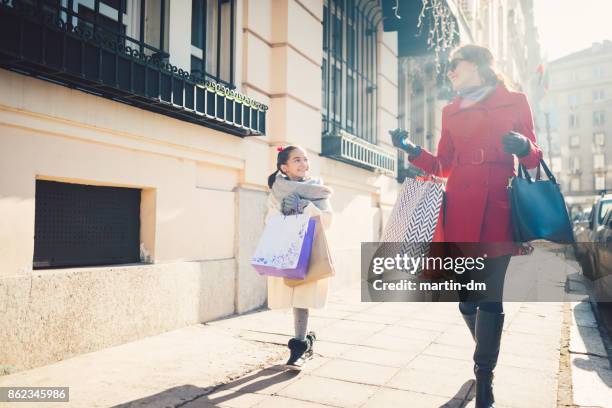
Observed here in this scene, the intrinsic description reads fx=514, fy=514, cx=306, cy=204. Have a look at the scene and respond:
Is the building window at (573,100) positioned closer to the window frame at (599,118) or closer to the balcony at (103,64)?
the window frame at (599,118)

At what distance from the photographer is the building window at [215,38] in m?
5.36

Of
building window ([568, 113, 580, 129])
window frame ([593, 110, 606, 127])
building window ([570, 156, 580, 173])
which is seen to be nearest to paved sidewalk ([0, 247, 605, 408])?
building window ([570, 156, 580, 173])

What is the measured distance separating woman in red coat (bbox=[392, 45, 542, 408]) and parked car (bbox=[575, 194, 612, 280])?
15.5ft

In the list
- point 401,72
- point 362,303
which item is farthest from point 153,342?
point 401,72

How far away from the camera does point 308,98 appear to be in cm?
696

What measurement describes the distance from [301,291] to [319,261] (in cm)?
26

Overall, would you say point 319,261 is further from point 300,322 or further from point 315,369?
point 315,369

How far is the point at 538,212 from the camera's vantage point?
8.50 ft

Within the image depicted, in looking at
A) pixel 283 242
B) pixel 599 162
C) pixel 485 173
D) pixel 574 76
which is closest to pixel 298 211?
pixel 283 242

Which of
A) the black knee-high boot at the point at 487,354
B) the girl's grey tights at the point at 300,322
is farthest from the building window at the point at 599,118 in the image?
the black knee-high boot at the point at 487,354

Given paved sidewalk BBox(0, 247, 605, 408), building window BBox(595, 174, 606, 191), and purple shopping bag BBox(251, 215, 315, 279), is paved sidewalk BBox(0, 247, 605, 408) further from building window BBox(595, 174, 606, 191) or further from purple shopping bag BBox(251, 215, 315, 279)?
building window BBox(595, 174, 606, 191)

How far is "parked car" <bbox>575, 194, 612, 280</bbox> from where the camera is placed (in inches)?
272

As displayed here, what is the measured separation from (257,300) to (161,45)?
293cm

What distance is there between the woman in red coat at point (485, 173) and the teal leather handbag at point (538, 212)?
0.36 feet
